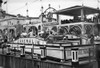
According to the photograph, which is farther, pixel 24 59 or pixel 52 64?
pixel 24 59

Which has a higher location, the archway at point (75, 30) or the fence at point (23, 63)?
the archway at point (75, 30)

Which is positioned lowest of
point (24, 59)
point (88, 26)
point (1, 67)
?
point (1, 67)

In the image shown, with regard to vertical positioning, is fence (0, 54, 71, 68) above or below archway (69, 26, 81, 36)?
below

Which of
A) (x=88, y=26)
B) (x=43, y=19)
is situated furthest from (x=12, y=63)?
(x=43, y=19)

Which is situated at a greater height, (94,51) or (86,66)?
(94,51)

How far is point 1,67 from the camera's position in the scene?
1638 centimetres

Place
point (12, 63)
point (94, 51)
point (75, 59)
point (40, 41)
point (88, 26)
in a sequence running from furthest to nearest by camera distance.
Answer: point (88, 26), point (40, 41), point (12, 63), point (94, 51), point (75, 59)

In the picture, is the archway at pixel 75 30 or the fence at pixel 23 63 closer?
the fence at pixel 23 63

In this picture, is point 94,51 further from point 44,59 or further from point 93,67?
point 44,59

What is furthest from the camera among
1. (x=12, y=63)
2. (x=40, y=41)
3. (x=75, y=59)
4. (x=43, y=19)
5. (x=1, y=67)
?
(x=43, y=19)

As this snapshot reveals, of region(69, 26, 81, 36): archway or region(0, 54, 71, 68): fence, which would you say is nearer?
region(0, 54, 71, 68): fence

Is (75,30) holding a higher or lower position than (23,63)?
higher

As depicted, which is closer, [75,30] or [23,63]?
[23,63]

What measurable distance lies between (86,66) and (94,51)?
1.88 metres
